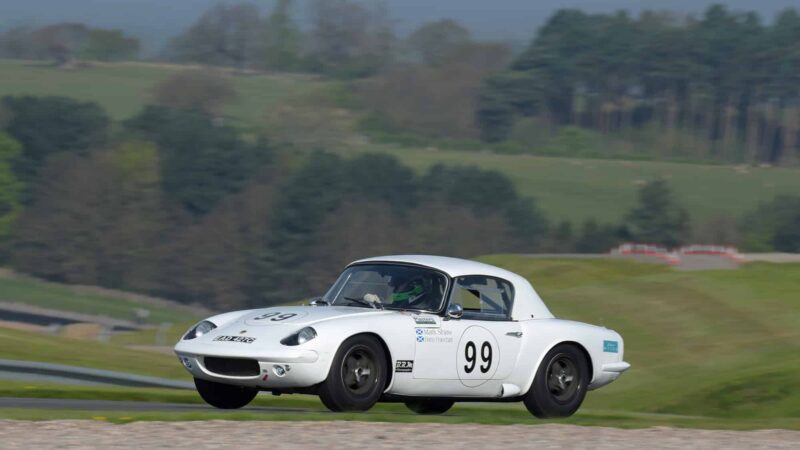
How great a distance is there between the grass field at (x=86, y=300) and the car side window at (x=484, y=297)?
98854 mm

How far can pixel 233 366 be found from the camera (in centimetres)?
1123

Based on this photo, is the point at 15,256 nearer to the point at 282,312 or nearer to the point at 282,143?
the point at 282,143

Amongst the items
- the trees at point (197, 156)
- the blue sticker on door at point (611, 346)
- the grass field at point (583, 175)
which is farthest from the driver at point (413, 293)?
the trees at point (197, 156)

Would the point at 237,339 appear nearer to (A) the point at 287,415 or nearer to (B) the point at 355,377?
(A) the point at 287,415

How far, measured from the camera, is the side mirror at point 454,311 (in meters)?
12.1

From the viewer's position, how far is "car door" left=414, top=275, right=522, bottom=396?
11906mm

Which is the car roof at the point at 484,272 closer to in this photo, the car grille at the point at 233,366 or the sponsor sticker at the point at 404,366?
the sponsor sticker at the point at 404,366

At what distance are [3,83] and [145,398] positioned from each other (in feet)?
602

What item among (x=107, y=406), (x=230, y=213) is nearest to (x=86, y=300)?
(x=230, y=213)

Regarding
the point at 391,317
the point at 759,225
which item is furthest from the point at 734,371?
the point at 759,225

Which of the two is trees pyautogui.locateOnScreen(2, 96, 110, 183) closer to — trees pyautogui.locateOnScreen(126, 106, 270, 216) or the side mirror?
trees pyautogui.locateOnScreen(126, 106, 270, 216)

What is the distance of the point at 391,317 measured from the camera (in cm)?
1173

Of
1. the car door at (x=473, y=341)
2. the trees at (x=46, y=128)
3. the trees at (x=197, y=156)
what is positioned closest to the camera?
the car door at (x=473, y=341)

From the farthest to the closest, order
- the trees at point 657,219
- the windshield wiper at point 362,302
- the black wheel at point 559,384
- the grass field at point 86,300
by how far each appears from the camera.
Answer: the trees at point 657,219, the grass field at point 86,300, the black wheel at point 559,384, the windshield wiper at point 362,302
